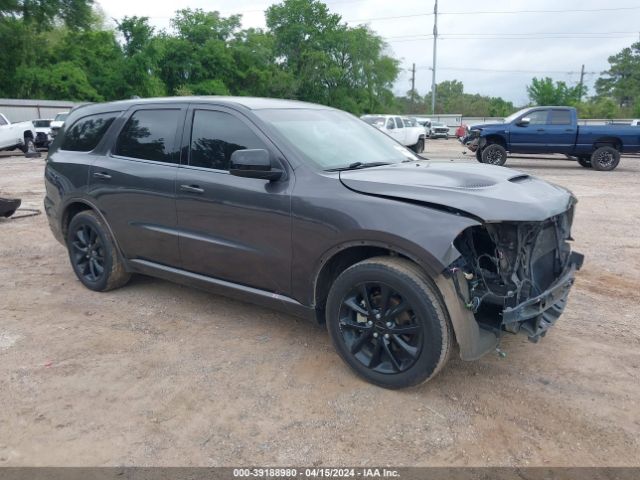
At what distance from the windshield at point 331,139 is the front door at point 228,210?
21 centimetres

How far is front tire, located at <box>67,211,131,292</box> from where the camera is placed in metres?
4.88

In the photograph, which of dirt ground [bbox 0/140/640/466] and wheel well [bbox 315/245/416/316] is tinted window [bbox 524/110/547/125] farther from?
wheel well [bbox 315/245/416/316]

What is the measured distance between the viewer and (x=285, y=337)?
4.09 metres

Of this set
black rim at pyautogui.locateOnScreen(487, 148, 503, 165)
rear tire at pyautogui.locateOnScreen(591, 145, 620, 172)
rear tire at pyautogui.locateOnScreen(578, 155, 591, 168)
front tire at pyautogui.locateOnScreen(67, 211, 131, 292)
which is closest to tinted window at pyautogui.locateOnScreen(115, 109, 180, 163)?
front tire at pyautogui.locateOnScreen(67, 211, 131, 292)

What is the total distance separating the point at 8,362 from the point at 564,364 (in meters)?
3.83

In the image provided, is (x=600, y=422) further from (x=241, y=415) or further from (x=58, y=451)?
(x=58, y=451)

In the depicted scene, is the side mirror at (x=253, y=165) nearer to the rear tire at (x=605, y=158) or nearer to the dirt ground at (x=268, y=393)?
the dirt ground at (x=268, y=393)

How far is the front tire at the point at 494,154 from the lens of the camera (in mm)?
16688

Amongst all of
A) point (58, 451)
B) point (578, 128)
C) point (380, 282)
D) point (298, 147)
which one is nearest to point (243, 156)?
point (298, 147)

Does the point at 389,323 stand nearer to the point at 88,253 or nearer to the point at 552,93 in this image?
the point at 88,253

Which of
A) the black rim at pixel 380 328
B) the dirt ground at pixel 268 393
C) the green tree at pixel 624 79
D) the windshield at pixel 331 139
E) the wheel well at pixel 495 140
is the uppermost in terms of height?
the green tree at pixel 624 79

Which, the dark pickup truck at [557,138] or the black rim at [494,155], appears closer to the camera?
the dark pickup truck at [557,138]

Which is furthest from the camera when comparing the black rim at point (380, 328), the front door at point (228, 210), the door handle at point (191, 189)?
the door handle at point (191, 189)

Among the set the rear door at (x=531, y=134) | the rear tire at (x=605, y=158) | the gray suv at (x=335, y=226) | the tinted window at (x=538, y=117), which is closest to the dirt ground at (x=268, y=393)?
the gray suv at (x=335, y=226)
